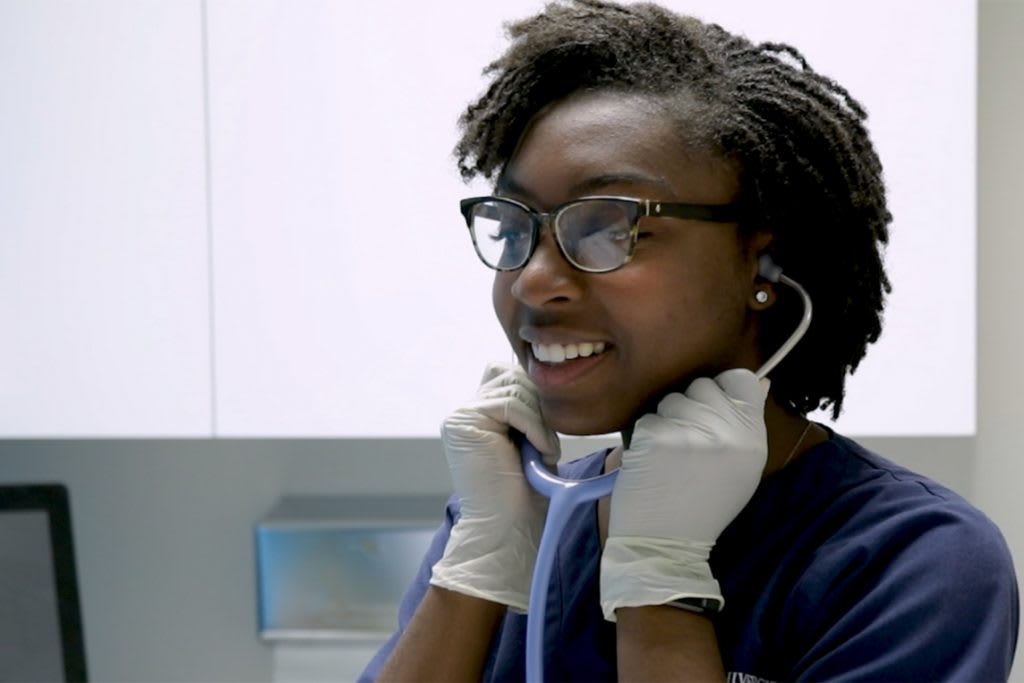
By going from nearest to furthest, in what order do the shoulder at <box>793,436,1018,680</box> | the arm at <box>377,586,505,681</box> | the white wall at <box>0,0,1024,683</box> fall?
the shoulder at <box>793,436,1018,680</box> → the arm at <box>377,586,505,681</box> → the white wall at <box>0,0,1024,683</box>

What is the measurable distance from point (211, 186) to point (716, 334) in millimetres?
937

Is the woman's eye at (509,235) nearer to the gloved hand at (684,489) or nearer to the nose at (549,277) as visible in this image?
the nose at (549,277)

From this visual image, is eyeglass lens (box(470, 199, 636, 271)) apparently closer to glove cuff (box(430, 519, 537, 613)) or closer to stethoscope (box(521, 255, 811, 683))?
stethoscope (box(521, 255, 811, 683))

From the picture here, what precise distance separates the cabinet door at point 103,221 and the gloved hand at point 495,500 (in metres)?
0.67

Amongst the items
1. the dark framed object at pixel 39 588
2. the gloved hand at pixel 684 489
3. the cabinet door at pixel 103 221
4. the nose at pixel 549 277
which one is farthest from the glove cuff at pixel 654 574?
the dark framed object at pixel 39 588

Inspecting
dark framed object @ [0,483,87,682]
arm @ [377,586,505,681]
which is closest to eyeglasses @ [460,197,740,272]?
arm @ [377,586,505,681]

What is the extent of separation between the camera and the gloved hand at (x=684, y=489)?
91 cm

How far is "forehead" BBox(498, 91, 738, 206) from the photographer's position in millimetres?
921

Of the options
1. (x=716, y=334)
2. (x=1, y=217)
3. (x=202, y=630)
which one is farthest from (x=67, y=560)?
(x=716, y=334)

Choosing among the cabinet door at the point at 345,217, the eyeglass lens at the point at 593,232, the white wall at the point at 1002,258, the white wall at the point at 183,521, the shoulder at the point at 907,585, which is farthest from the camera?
the white wall at the point at 183,521

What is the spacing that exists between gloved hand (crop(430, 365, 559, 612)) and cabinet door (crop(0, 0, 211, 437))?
67 cm

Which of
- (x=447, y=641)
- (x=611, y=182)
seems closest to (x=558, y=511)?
(x=447, y=641)

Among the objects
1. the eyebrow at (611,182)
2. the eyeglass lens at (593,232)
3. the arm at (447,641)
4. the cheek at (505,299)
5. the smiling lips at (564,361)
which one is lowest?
the arm at (447,641)

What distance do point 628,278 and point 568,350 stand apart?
0.09m
